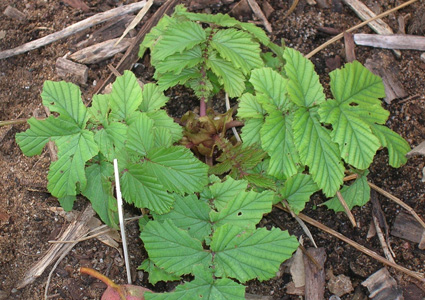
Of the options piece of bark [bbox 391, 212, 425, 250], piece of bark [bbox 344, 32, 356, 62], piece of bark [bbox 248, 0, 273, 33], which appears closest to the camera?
piece of bark [bbox 391, 212, 425, 250]

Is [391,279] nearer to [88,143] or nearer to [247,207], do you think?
[247,207]

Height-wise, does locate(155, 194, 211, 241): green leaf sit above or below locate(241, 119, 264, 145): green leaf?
below

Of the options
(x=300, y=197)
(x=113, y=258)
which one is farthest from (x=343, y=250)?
(x=113, y=258)

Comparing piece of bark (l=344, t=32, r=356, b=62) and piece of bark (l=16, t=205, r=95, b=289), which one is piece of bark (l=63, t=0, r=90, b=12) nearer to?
piece of bark (l=16, t=205, r=95, b=289)

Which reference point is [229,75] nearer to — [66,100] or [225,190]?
[225,190]

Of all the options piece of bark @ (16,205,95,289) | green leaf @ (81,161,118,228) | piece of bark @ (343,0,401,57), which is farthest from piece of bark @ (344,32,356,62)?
piece of bark @ (16,205,95,289)

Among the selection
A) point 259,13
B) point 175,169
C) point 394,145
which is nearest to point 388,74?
point 394,145
